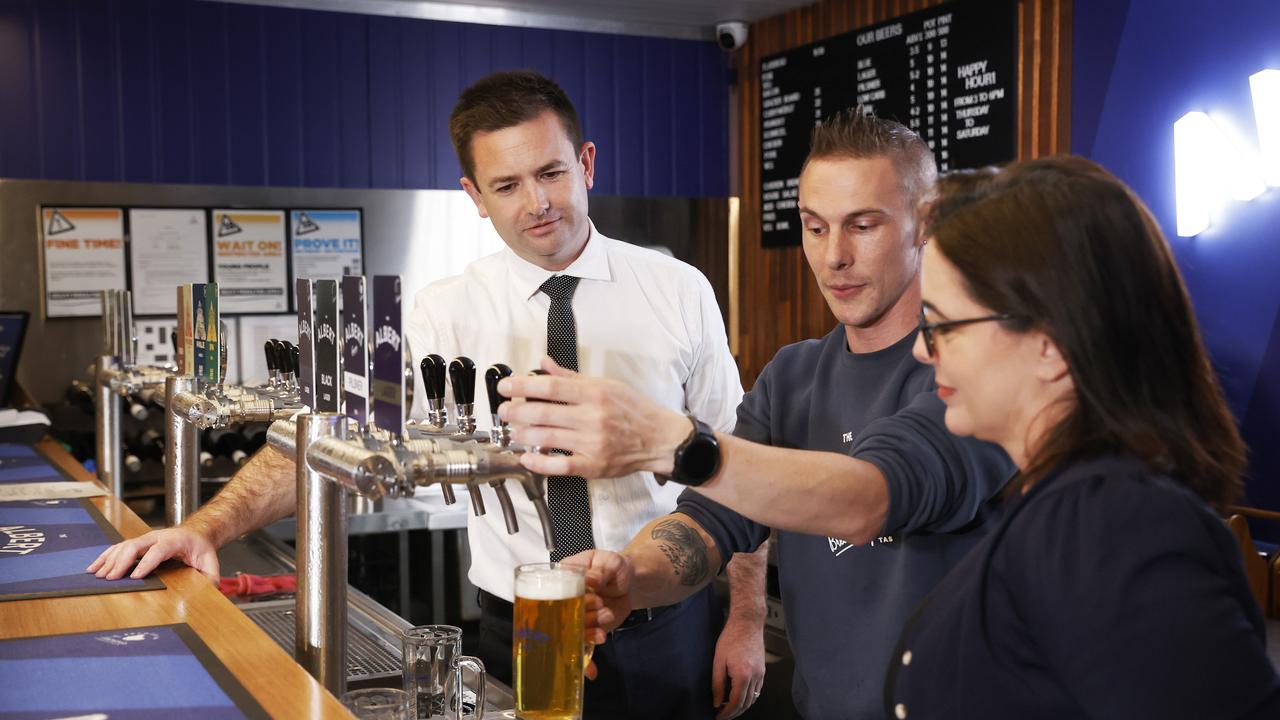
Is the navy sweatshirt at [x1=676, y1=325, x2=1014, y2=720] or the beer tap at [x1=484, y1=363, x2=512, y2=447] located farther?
the navy sweatshirt at [x1=676, y1=325, x2=1014, y2=720]

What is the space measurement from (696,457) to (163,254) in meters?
3.88

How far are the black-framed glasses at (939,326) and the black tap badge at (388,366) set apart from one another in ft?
1.75

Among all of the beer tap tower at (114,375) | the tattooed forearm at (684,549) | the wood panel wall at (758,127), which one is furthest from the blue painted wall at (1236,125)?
the beer tap tower at (114,375)

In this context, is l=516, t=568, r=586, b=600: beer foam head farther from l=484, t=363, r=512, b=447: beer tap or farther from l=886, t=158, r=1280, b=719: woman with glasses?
l=886, t=158, r=1280, b=719: woman with glasses

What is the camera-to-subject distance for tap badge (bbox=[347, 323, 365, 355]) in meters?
1.30

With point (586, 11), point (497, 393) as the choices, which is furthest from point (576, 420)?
point (586, 11)

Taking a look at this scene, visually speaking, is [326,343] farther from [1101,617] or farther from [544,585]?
[1101,617]

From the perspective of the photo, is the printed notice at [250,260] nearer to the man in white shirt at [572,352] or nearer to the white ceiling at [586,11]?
the white ceiling at [586,11]

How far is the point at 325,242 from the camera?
16.1 feet

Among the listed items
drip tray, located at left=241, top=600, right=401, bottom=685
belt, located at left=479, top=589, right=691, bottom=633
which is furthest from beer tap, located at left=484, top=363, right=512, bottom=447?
belt, located at left=479, top=589, right=691, bottom=633

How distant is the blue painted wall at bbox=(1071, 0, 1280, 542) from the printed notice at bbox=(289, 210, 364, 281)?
2.84 m

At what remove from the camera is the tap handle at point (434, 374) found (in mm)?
1375

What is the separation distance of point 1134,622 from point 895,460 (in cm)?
48

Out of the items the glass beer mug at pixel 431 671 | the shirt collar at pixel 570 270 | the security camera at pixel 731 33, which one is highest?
the security camera at pixel 731 33
